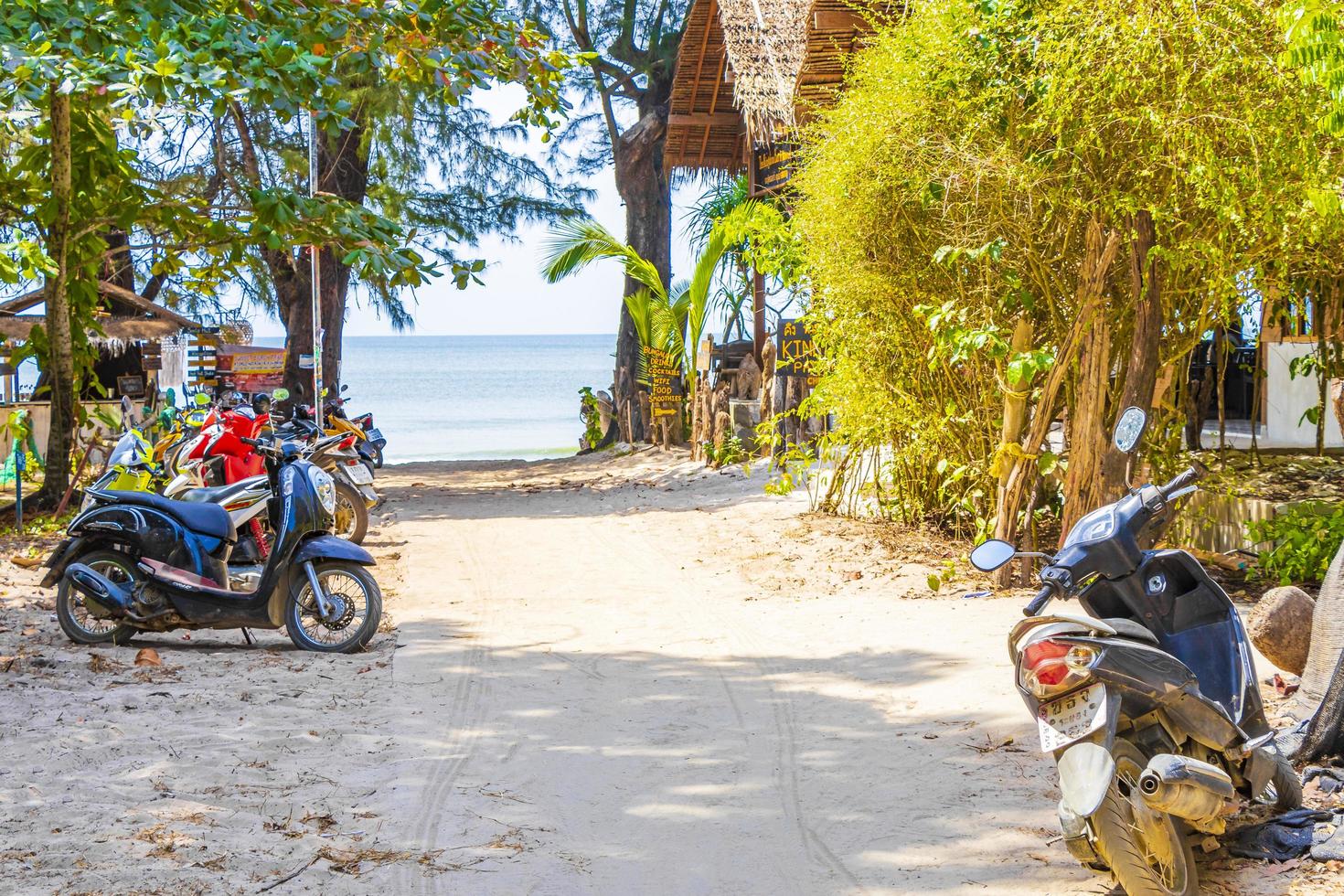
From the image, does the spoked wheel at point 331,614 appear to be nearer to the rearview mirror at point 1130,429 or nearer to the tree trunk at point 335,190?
the rearview mirror at point 1130,429

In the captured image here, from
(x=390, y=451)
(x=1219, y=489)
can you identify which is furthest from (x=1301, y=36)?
(x=390, y=451)

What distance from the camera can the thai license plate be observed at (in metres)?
2.90

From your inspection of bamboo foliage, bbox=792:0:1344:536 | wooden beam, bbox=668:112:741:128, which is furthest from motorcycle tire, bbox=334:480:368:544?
wooden beam, bbox=668:112:741:128

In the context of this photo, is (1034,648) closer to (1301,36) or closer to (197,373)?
(1301,36)

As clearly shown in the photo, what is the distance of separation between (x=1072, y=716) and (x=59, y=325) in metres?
9.05

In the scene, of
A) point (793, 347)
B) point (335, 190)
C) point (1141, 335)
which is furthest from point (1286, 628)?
point (335, 190)

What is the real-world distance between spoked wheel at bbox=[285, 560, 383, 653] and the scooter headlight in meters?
0.28

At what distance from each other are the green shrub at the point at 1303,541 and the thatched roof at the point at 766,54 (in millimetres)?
6823

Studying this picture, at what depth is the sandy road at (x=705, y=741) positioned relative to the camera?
3500 millimetres

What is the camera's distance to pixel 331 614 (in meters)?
6.03

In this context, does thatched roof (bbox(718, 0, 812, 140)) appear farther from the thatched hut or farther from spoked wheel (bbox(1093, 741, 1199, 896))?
spoked wheel (bbox(1093, 741, 1199, 896))

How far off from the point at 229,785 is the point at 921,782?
2.30m

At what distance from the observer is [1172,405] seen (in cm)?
718

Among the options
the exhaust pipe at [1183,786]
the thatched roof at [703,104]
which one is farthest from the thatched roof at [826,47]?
the exhaust pipe at [1183,786]
